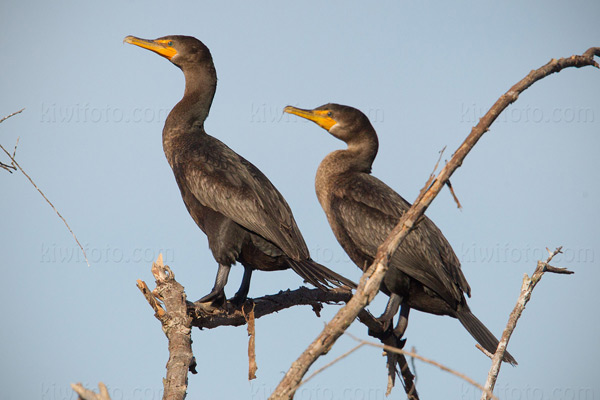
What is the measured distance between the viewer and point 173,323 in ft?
15.4

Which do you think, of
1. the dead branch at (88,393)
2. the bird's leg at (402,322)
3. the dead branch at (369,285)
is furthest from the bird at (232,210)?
the dead branch at (88,393)

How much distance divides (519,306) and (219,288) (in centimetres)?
234

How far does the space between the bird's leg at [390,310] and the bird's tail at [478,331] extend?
523 mm

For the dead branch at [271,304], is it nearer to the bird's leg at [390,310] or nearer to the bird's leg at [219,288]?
the bird's leg at [219,288]

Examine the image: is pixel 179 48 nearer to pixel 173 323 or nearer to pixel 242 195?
pixel 242 195

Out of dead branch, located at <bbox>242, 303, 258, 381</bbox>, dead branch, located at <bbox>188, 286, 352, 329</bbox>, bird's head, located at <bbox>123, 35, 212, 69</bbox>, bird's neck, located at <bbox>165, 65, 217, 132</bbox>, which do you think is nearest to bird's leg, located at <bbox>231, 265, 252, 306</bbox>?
dead branch, located at <bbox>188, 286, 352, 329</bbox>

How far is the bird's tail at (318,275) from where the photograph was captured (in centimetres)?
523

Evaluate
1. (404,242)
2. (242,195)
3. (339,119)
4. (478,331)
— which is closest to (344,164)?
(339,119)

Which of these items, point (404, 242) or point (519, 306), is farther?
point (404, 242)

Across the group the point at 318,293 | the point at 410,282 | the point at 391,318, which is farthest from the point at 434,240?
the point at 318,293

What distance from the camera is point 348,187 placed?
642cm

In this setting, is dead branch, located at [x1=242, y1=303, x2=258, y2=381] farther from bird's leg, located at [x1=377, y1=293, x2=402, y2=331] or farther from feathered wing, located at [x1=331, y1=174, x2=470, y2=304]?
feathered wing, located at [x1=331, y1=174, x2=470, y2=304]

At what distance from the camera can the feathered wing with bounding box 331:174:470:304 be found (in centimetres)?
593

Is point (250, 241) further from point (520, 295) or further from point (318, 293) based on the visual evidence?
point (520, 295)
